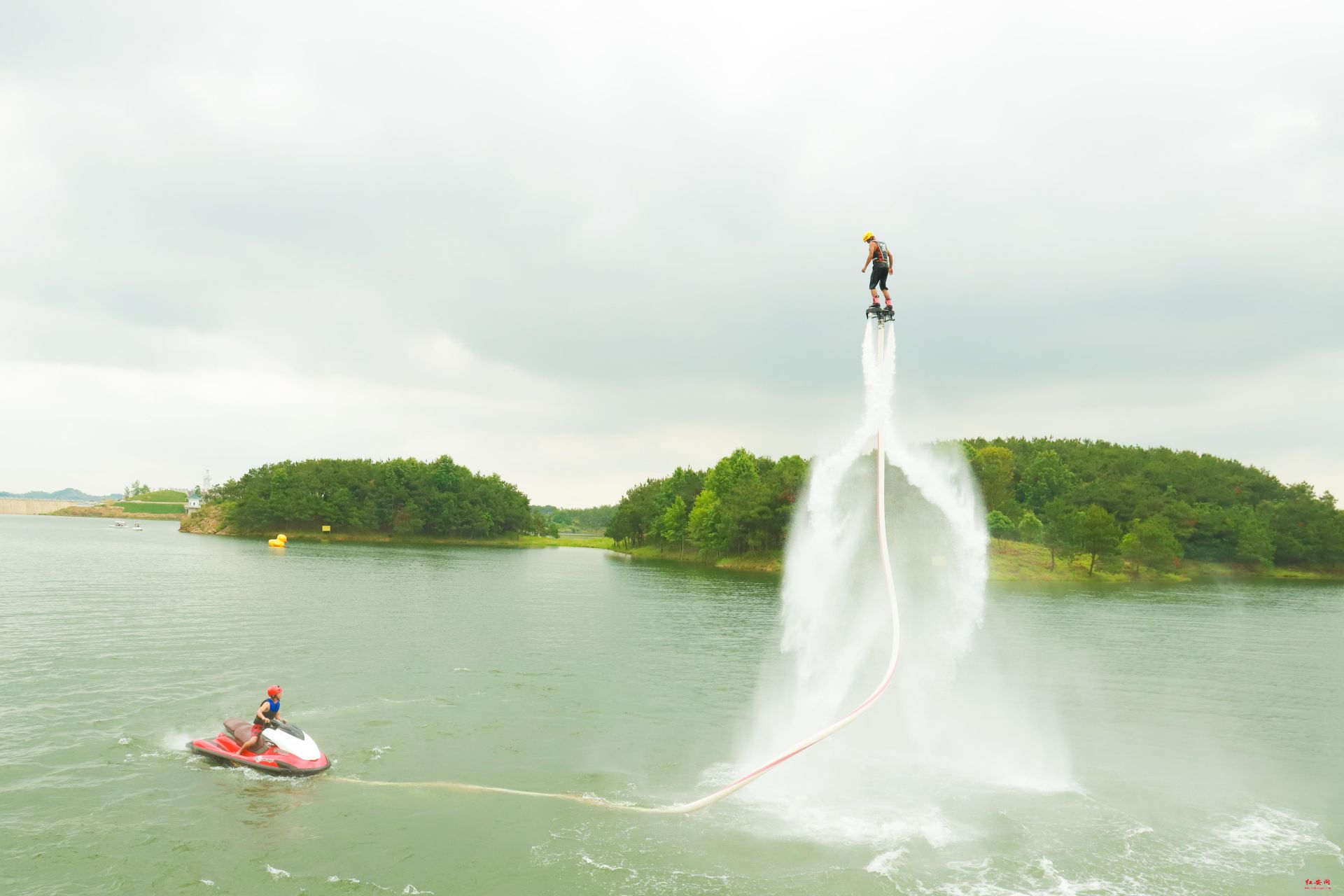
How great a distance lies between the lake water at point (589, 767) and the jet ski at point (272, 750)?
0.49 m

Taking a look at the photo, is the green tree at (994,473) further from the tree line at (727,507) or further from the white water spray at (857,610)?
the white water spray at (857,610)

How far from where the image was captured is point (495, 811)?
24812mm

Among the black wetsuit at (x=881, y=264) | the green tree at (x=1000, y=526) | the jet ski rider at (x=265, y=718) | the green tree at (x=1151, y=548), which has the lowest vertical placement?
the jet ski rider at (x=265, y=718)

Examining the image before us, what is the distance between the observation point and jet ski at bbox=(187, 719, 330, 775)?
2738 cm

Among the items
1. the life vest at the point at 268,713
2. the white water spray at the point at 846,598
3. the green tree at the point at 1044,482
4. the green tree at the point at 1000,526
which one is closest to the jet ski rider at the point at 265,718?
the life vest at the point at 268,713

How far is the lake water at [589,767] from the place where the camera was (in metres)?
21.0

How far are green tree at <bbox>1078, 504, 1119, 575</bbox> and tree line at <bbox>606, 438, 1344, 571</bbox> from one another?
16 centimetres

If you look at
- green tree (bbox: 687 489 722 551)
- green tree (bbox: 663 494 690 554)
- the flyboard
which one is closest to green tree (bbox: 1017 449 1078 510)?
green tree (bbox: 687 489 722 551)

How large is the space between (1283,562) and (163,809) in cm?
18816

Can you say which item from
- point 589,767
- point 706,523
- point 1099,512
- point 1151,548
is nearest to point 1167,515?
point 1151,548

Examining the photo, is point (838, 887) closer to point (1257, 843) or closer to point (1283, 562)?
point (1257, 843)

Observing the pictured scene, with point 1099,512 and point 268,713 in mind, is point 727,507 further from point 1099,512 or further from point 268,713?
point 268,713

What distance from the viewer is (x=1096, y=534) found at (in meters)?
126

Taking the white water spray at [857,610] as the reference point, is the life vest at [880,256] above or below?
above
